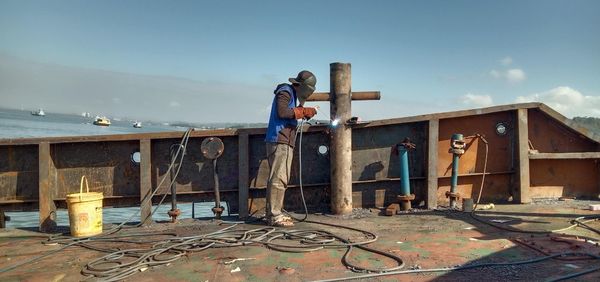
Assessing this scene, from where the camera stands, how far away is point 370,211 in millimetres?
6312

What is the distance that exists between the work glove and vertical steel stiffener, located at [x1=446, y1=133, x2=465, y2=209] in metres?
2.40

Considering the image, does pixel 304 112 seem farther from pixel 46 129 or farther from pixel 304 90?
pixel 46 129

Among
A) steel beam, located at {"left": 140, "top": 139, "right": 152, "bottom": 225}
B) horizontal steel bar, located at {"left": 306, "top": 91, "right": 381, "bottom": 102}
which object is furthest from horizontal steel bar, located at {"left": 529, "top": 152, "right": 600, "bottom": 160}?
steel beam, located at {"left": 140, "top": 139, "right": 152, "bottom": 225}

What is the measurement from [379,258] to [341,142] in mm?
2464

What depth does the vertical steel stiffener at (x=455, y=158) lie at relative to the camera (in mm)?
6297

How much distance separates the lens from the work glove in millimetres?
5445

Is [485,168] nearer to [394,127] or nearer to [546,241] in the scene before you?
[394,127]

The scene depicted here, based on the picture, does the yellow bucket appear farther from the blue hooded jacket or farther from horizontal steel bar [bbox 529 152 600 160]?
horizontal steel bar [bbox 529 152 600 160]

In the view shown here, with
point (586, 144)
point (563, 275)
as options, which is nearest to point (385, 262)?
point (563, 275)

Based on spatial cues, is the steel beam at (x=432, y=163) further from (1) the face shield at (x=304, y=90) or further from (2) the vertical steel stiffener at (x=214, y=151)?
(2) the vertical steel stiffener at (x=214, y=151)

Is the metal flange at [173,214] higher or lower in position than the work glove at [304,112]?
lower

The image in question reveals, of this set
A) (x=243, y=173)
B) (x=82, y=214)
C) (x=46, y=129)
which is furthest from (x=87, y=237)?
(x=46, y=129)

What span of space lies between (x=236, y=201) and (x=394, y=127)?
9.52ft

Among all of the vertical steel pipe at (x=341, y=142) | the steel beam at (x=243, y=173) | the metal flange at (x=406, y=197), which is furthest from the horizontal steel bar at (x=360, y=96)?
the metal flange at (x=406, y=197)
